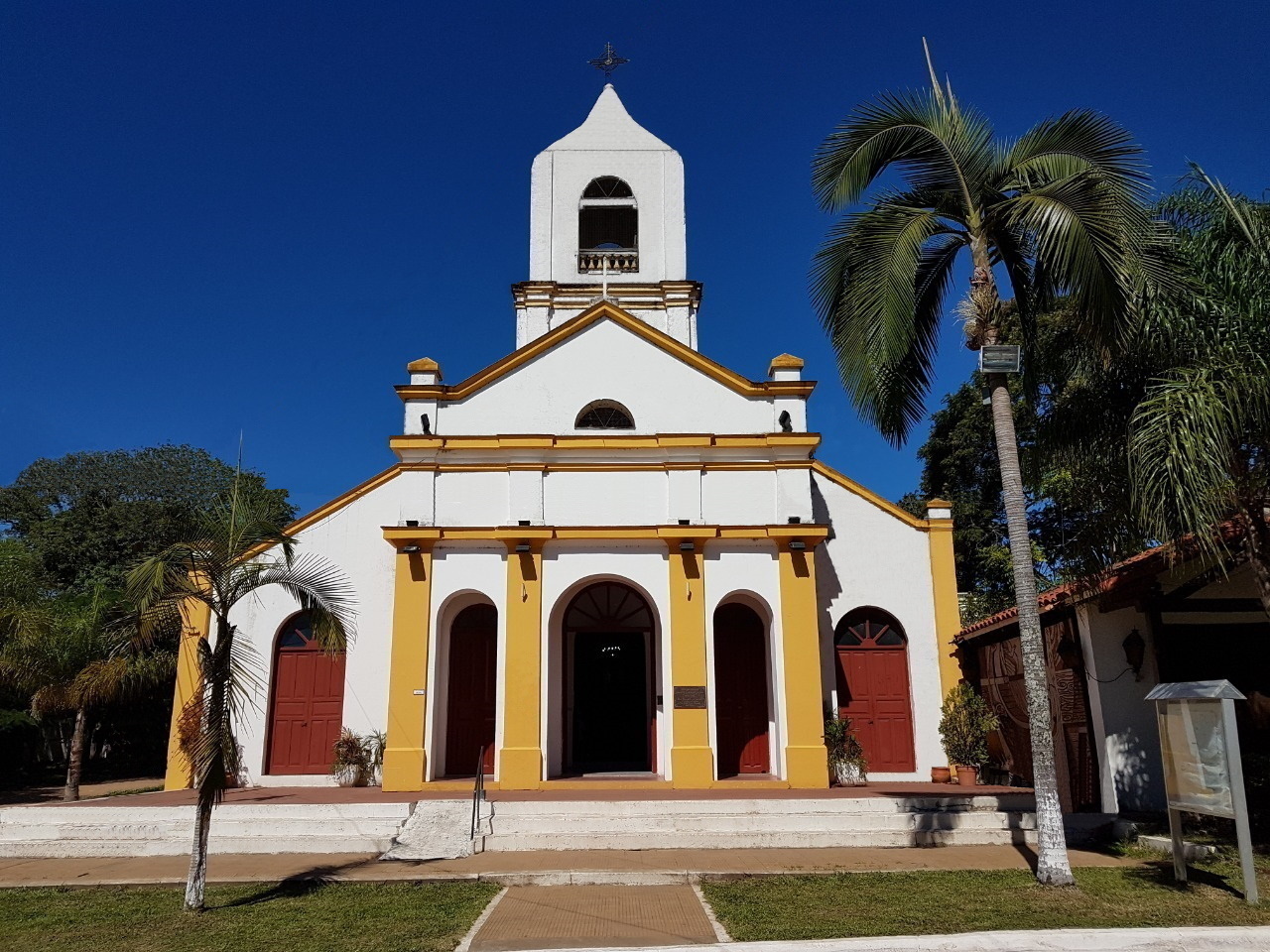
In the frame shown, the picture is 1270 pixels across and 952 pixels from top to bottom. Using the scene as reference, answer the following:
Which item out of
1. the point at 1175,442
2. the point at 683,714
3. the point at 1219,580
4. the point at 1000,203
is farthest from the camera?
the point at 683,714

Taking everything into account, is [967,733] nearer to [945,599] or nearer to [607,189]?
[945,599]

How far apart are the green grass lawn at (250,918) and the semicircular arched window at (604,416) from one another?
922 cm

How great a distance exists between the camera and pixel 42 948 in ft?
24.4

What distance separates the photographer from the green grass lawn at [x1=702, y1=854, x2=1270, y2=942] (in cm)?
741

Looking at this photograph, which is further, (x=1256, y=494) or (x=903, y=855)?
(x=903, y=855)

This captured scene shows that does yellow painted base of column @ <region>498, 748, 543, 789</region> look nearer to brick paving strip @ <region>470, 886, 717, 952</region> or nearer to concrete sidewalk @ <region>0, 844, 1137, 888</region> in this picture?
concrete sidewalk @ <region>0, 844, 1137, 888</region>

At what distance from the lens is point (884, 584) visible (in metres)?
17.2

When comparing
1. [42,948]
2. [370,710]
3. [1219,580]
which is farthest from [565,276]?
[42,948]

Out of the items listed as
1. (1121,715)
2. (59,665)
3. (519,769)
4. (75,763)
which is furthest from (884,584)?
(59,665)

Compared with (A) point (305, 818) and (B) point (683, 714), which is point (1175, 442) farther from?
(A) point (305, 818)

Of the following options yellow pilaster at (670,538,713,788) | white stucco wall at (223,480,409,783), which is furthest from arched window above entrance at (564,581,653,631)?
white stucco wall at (223,480,409,783)

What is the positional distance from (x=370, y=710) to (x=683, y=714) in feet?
18.5

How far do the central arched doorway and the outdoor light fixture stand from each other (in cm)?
800

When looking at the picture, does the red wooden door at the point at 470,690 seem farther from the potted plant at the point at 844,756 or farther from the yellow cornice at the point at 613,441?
the potted plant at the point at 844,756
